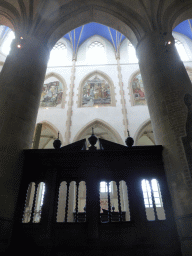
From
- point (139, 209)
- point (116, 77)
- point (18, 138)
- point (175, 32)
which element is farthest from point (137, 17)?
point (175, 32)

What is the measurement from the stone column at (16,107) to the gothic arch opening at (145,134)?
7.54 metres

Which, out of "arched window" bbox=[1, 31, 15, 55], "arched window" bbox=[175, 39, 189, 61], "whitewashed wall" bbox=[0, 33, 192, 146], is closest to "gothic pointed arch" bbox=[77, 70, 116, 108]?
"whitewashed wall" bbox=[0, 33, 192, 146]

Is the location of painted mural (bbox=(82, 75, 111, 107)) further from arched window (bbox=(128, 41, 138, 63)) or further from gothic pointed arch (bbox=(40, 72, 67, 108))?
arched window (bbox=(128, 41, 138, 63))

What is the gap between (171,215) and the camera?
3.23 metres

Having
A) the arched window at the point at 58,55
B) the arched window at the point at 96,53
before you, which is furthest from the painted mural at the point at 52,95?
the arched window at the point at 96,53

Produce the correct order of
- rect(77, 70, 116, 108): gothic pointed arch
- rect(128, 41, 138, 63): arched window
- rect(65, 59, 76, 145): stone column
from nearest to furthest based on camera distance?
1. rect(65, 59, 76, 145): stone column
2. rect(77, 70, 116, 108): gothic pointed arch
3. rect(128, 41, 138, 63): arched window

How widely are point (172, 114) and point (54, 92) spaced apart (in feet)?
35.4

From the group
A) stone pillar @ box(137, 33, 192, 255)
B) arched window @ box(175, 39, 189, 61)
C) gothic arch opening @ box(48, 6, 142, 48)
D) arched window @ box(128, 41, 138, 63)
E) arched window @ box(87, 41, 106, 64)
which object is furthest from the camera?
arched window @ box(87, 41, 106, 64)

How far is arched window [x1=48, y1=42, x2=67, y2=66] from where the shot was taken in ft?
48.1

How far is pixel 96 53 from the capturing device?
50.4 ft

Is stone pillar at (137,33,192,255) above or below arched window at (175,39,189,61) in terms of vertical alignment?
below

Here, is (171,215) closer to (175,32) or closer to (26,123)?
(26,123)

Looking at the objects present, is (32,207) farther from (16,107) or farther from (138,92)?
(138,92)

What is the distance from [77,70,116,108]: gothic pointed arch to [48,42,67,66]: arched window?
266 cm
